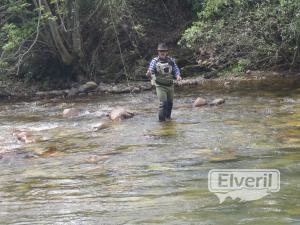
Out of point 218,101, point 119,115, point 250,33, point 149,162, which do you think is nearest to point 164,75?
point 119,115

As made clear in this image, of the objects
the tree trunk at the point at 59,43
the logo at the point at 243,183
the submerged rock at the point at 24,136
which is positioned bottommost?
the logo at the point at 243,183

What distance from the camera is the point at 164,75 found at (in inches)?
418

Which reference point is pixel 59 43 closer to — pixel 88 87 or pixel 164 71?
pixel 88 87

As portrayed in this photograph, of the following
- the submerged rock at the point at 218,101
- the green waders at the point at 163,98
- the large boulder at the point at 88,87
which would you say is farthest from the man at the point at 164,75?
the large boulder at the point at 88,87

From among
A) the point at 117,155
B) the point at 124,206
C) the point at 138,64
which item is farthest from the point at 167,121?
the point at 138,64

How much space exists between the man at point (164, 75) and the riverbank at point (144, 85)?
4.67m

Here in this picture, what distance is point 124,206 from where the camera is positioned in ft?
19.2

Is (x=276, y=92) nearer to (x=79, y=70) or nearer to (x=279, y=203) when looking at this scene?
(x=79, y=70)

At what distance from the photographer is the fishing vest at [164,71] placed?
1051 cm

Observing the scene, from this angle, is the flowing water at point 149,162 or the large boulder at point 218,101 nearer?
the flowing water at point 149,162

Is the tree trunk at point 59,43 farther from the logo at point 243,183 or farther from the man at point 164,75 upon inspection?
the logo at point 243,183

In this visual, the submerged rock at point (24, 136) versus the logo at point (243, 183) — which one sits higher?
the submerged rock at point (24, 136)

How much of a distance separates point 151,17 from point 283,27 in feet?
19.6

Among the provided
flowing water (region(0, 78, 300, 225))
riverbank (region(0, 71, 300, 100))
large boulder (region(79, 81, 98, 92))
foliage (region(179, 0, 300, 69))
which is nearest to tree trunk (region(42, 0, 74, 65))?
riverbank (region(0, 71, 300, 100))
